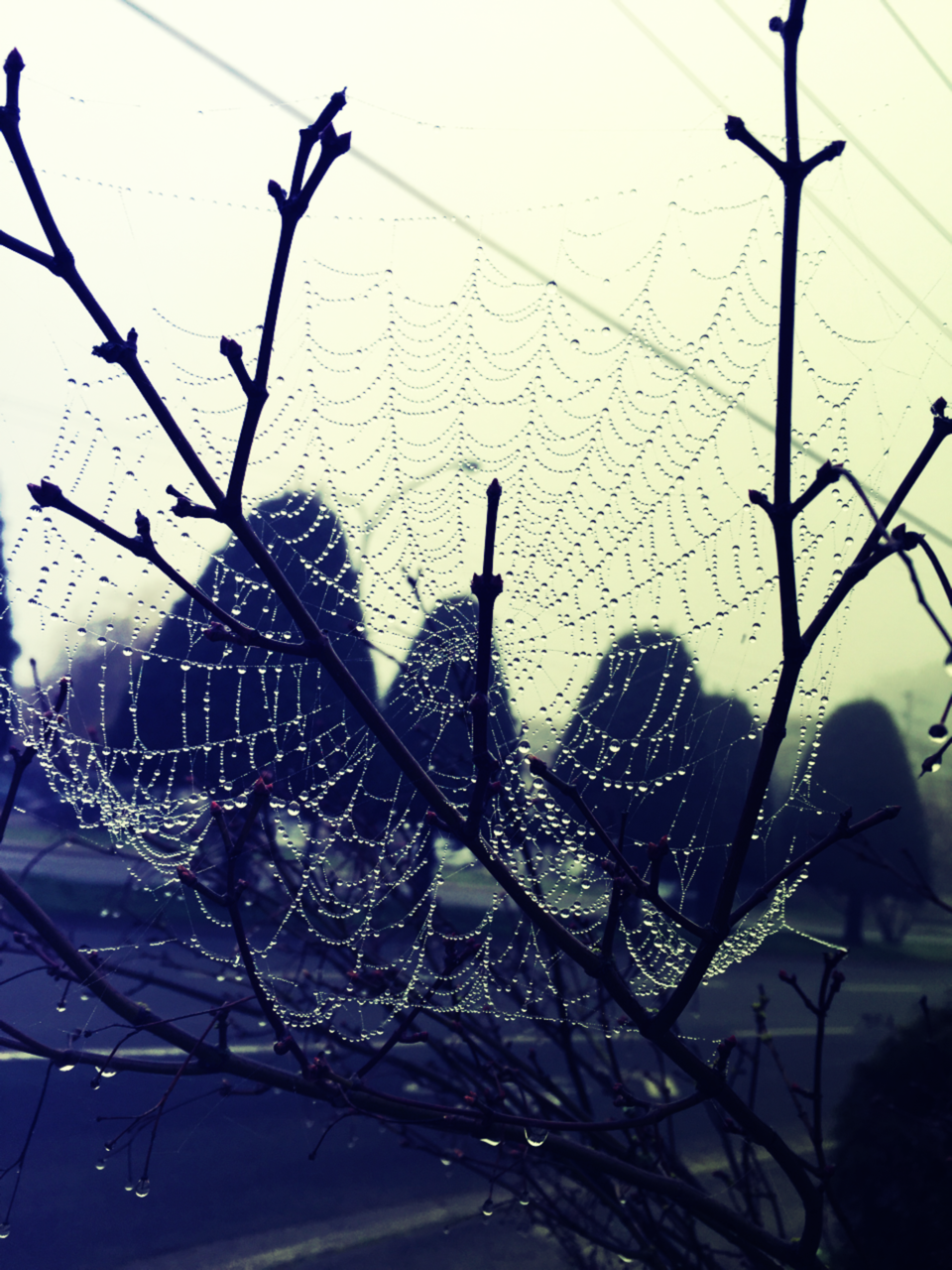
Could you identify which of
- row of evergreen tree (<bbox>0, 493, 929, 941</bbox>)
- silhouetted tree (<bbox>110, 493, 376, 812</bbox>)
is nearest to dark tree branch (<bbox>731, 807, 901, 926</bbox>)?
row of evergreen tree (<bbox>0, 493, 929, 941</bbox>)

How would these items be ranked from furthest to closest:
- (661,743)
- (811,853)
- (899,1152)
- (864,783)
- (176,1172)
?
1. (864,783)
2. (899,1152)
3. (661,743)
4. (176,1172)
5. (811,853)

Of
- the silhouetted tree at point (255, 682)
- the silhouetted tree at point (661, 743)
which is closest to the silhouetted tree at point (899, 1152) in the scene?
the silhouetted tree at point (661, 743)

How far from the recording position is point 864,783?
1719 mm

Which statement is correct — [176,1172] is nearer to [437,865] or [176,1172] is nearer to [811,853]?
[437,865]

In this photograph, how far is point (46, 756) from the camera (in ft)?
3.45

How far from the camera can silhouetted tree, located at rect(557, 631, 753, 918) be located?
1078mm

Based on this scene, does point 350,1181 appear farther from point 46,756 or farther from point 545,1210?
point 46,756

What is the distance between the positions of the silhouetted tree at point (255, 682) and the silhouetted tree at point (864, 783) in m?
1.10

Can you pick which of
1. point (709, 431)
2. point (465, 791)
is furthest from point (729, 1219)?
point (709, 431)

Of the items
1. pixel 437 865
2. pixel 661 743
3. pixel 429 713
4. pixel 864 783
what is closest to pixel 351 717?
pixel 429 713

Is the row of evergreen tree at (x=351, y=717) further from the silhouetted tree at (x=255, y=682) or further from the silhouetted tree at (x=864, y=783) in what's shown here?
the silhouetted tree at (x=864, y=783)

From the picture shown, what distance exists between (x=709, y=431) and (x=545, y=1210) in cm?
104

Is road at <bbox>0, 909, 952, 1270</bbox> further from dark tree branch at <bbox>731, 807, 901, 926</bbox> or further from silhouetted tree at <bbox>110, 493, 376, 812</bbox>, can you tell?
dark tree branch at <bbox>731, 807, 901, 926</bbox>

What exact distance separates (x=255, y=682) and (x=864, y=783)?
4.44 ft
